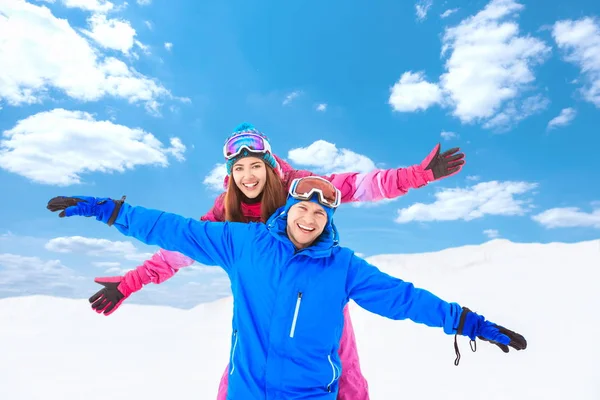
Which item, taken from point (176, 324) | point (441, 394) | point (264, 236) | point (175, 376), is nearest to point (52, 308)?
point (176, 324)

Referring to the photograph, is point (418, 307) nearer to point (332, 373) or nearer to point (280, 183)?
point (332, 373)

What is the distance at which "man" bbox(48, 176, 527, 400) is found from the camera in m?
2.36

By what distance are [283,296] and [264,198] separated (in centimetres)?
83

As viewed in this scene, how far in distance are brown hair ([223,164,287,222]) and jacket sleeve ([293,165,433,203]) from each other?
1.26ft

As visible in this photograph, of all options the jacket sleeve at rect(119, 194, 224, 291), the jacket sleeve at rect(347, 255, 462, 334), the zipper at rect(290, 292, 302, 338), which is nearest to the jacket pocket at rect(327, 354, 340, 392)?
the zipper at rect(290, 292, 302, 338)

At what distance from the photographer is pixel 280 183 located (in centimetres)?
311

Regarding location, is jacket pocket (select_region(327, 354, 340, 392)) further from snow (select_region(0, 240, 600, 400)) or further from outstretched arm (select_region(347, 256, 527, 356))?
snow (select_region(0, 240, 600, 400))

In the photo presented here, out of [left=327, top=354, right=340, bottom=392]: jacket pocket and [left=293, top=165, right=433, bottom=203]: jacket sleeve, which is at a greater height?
[left=293, top=165, right=433, bottom=203]: jacket sleeve

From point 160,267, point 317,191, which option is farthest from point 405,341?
point 317,191

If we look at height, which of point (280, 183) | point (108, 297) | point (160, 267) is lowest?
point (108, 297)

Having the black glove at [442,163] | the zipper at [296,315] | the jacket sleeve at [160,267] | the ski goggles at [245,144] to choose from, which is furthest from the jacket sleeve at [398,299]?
the jacket sleeve at [160,267]

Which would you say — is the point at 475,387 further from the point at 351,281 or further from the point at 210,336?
the point at 210,336

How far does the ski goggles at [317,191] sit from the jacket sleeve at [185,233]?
1.13ft

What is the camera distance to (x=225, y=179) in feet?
11.1
